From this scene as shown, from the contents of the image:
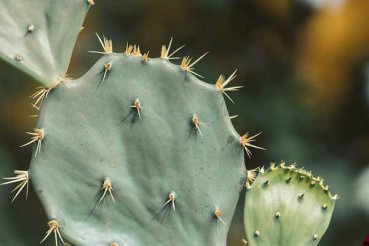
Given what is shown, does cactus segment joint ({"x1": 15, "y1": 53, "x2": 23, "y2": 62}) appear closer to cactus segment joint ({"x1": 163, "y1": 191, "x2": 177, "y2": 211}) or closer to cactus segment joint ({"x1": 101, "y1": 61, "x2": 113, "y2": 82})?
cactus segment joint ({"x1": 101, "y1": 61, "x2": 113, "y2": 82})

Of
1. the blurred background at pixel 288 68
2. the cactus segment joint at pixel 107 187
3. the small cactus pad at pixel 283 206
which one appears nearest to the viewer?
the cactus segment joint at pixel 107 187

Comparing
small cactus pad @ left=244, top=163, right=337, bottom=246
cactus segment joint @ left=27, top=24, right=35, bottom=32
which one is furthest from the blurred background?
cactus segment joint @ left=27, top=24, right=35, bottom=32

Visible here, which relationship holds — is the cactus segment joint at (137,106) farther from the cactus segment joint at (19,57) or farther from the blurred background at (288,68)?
the blurred background at (288,68)

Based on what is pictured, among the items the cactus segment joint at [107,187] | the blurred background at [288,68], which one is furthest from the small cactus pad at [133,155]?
the blurred background at [288,68]

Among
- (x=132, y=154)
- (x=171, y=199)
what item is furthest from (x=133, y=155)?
(x=171, y=199)

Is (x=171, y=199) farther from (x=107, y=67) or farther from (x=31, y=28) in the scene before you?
(x=31, y=28)

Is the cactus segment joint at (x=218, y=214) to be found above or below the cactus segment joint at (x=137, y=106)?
below

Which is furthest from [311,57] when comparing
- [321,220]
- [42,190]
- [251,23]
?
[42,190]
